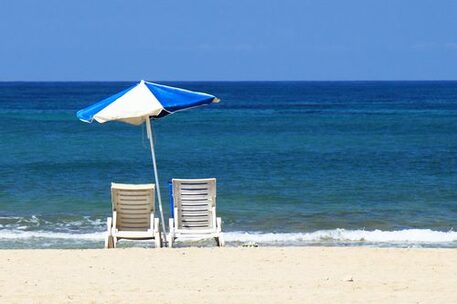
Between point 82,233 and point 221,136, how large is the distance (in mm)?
24137

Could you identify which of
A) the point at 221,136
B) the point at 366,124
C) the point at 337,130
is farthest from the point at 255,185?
the point at 366,124

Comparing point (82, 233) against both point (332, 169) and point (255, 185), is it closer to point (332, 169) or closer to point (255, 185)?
point (255, 185)

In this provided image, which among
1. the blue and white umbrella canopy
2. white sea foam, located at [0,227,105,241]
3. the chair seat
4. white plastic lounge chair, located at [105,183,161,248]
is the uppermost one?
the blue and white umbrella canopy

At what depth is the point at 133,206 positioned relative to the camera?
11477 mm

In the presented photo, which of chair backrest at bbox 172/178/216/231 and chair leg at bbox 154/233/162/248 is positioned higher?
chair backrest at bbox 172/178/216/231

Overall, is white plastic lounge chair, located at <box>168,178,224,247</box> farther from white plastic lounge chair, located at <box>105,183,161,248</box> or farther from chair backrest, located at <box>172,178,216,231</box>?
white plastic lounge chair, located at <box>105,183,161,248</box>

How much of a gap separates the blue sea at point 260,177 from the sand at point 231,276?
147 inches

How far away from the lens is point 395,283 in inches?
335

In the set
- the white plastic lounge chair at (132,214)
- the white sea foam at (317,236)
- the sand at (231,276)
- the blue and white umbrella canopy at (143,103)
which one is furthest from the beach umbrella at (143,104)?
the white sea foam at (317,236)

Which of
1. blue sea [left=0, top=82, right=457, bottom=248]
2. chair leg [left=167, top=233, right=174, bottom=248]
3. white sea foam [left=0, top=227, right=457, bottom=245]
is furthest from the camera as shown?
blue sea [left=0, top=82, right=457, bottom=248]

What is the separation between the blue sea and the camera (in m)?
15.3

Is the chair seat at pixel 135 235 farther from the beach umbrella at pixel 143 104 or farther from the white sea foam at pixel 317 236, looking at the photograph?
the white sea foam at pixel 317 236

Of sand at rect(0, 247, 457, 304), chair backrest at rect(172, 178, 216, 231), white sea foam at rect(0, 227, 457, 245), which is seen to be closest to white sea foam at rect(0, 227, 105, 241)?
white sea foam at rect(0, 227, 457, 245)

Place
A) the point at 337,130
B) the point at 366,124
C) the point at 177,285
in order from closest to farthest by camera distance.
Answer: the point at 177,285 < the point at 337,130 < the point at 366,124
